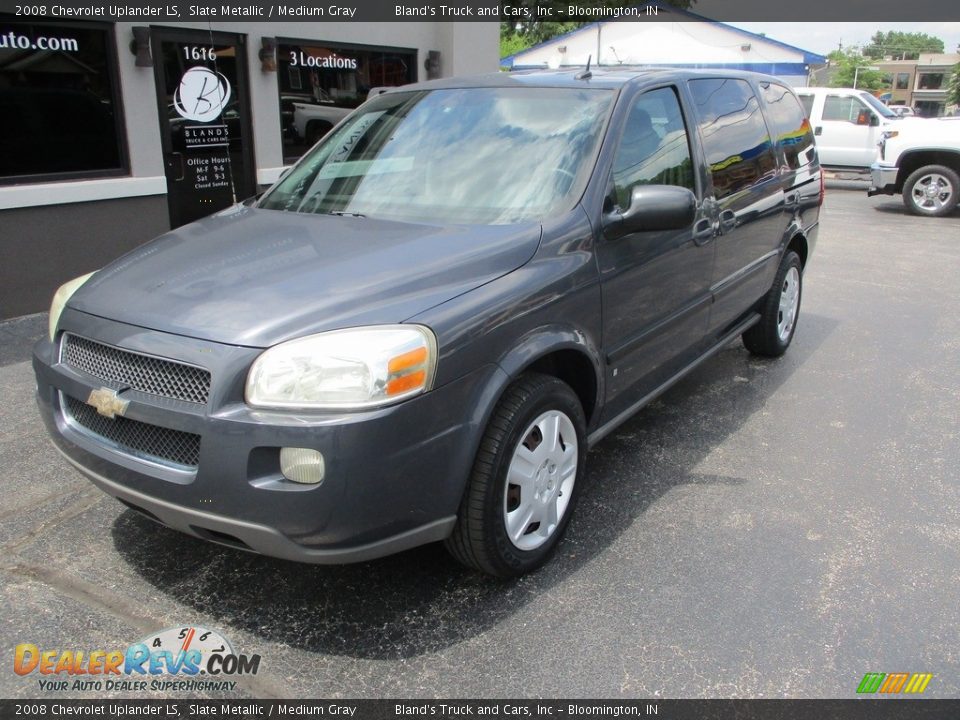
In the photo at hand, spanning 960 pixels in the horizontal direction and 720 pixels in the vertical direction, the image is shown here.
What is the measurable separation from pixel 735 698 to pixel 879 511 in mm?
1562

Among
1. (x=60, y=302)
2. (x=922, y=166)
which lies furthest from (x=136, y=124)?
(x=922, y=166)

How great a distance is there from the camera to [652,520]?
347 centimetres

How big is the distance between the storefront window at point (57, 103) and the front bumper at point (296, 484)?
4.65 meters

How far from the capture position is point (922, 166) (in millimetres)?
12836

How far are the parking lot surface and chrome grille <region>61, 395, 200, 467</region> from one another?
65 centimetres

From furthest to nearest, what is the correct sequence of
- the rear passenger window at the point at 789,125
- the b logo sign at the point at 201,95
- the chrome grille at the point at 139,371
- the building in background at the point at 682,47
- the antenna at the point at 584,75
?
the building in background at the point at 682,47 → the b logo sign at the point at 201,95 → the rear passenger window at the point at 789,125 → the antenna at the point at 584,75 → the chrome grille at the point at 139,371

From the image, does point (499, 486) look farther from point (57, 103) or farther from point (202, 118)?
point (202, 118)

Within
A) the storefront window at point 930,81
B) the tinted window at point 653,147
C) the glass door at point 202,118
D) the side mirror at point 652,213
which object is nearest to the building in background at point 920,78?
the storefront window at point 930,81

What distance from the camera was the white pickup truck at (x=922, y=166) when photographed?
12181 mm

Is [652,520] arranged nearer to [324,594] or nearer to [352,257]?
[324,594]

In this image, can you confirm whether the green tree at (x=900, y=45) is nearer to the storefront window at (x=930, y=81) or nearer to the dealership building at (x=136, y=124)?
the storefront window at (x=930, y=81)

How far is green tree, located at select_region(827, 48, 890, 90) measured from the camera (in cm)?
8815

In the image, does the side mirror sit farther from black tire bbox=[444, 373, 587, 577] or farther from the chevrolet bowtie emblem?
the chevrolet bowtie emblem

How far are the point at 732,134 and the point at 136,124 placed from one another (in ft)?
16.7
